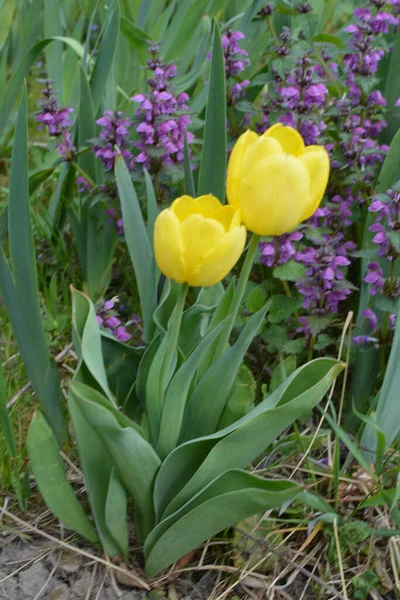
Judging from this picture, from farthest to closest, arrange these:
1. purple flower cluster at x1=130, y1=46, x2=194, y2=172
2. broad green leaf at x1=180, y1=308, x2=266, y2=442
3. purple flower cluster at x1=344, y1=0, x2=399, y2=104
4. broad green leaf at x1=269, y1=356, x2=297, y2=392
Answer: purple flower cluster at x1=344, y1=0, x2=399, y2=104 → purple flower cluster at x1=130, y1=46, x2=194, y2=172 → broad green leaf at x1=269, y1=356, x2=297, y2=392 → broad green leaf at x1=180, y1=308, x2=266, y2=442

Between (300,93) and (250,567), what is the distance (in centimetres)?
93

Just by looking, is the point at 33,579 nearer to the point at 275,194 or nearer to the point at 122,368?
the point at 122,368

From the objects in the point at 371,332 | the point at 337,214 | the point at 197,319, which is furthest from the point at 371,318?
the point at 197,319

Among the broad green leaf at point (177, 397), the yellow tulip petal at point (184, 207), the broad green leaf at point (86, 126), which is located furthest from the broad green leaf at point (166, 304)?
the broad green leaf at point (86, 126)

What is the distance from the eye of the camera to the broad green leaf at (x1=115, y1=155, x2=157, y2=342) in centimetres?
120

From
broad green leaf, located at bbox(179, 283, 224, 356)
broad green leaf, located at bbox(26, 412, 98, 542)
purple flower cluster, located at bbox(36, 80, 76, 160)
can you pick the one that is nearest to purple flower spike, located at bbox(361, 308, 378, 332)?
broad green leaf, located at bbox(179, 283, 224, 356)

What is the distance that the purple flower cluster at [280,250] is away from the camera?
1.36m

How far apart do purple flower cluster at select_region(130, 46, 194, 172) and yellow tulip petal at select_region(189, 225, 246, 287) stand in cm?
65

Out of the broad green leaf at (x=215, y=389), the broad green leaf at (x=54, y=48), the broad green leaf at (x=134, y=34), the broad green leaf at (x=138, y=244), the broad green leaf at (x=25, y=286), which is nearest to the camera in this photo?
the broad green leaf at (x=215, y=389)

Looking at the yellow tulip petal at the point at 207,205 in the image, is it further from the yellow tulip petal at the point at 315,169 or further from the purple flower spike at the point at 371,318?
the purple flower spike at the point at 371,318

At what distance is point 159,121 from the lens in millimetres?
1417

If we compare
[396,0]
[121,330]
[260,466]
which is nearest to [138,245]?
[121,330]

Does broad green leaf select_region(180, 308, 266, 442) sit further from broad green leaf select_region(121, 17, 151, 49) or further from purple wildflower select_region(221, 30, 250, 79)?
broad green leaf select_region(121, 17, 151, 49)

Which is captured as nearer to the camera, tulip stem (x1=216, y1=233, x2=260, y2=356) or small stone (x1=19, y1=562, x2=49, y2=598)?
tulip stem (x1=216, y1=233, x2=260, y2=356)
